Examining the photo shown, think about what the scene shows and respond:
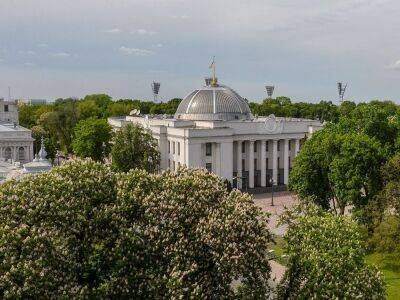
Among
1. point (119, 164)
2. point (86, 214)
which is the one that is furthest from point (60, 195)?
point (119, 164)

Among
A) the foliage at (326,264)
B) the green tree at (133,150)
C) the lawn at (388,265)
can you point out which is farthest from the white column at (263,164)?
the foliage at (326,264)

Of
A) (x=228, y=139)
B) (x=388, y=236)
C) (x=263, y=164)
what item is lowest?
(x=388, y=236)

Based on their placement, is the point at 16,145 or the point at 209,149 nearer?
the point at 209,149

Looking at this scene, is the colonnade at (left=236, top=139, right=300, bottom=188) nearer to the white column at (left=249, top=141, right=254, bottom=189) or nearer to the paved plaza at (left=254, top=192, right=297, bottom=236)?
the white column at (left=249, top=141, right=254, bottom=189)

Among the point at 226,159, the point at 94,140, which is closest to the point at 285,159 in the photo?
the point at 226,159

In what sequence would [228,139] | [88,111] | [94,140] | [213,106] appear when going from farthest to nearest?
[88,111]
[213,106]
[94,140]
[228,139]

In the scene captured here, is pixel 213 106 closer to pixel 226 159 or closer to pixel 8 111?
pixel 226 159

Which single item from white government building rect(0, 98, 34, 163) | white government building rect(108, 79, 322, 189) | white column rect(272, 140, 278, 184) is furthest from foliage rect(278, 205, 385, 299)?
white government building rect(0, 98, 34, 163)
